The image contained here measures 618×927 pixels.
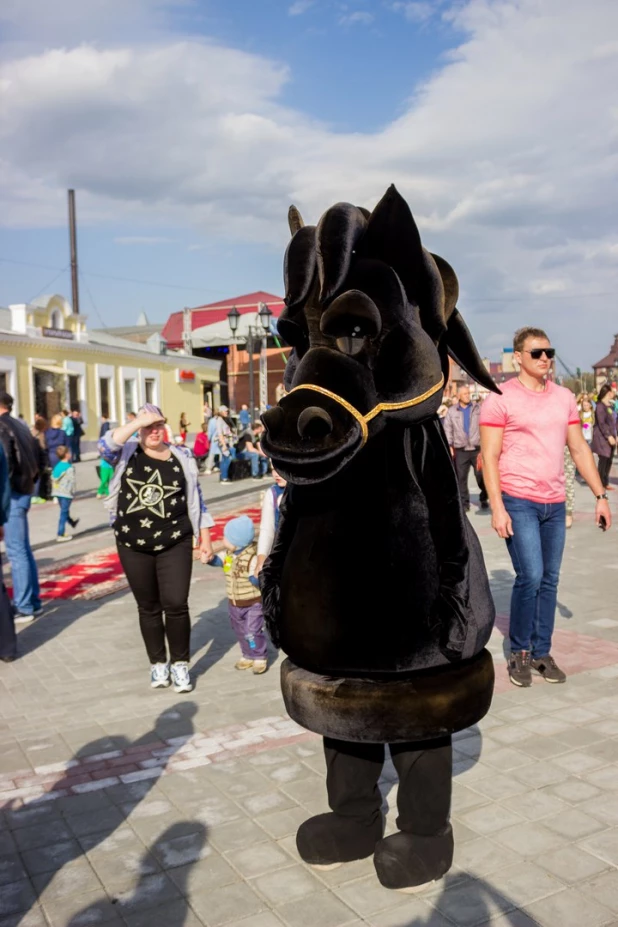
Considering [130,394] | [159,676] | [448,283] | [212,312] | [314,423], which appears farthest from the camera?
[212,312]

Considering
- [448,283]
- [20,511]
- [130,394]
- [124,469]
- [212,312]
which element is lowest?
[20,511]

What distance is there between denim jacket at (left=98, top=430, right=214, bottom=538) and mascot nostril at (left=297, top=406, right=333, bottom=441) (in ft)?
10.2

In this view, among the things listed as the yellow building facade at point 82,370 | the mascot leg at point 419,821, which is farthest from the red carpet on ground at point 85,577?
the yellow building facade at point 82,370

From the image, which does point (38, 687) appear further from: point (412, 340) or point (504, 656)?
point (412, 340)

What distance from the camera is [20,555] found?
7.57m

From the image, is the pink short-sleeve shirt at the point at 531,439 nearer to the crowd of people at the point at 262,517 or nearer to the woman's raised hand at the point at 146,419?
the crowd of people at the point at 262,517

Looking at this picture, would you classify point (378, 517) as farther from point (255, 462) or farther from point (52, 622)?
point (255, 462)

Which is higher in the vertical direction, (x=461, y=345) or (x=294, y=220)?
(x=294, y=220)

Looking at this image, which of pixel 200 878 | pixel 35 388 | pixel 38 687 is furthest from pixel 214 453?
pixel 200 878

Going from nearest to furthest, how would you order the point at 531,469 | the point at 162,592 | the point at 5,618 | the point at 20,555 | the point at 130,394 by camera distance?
1. the point at 531,469
2. the point at 162,592
3. the point at 5,618
4. the point at 20,555
5. the point at 130,394

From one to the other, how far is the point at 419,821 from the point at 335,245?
2.05 metres

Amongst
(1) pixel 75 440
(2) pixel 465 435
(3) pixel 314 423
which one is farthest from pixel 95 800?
(1) pixel 75 440

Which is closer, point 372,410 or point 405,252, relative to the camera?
point 372,410

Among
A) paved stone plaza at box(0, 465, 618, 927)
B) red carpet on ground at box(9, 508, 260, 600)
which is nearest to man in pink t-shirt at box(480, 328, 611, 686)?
paved stone plaza at box(0, 465, 618, 927)
